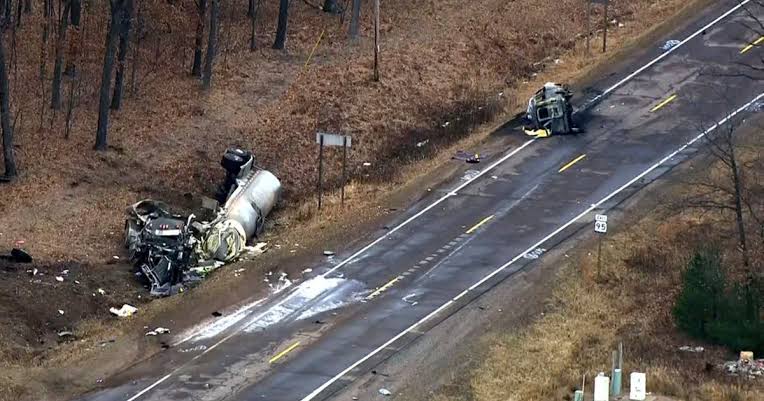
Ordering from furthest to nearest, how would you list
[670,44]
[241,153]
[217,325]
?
[670,44], [241,153], [217,325]

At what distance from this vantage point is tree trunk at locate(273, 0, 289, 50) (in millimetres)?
50438

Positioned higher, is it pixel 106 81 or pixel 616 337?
pixel 106 81

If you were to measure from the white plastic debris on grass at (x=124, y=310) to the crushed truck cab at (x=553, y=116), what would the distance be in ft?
51.7

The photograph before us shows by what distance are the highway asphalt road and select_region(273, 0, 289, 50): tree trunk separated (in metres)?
10.9

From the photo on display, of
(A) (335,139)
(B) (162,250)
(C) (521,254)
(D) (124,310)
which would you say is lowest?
(D) (124,310)

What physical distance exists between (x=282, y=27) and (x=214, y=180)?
37.3 ft

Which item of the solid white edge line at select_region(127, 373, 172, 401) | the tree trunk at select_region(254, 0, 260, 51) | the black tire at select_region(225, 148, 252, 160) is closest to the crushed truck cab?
the black tire at select_region(225, 148, 252, 160)

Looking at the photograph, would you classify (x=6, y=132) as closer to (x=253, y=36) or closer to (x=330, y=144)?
(x=330, y=144)

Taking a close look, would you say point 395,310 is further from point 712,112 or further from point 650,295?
point 712,112

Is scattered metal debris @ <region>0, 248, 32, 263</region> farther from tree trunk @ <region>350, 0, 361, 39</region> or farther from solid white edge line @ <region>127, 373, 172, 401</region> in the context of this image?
tree trunk @ <region>350, 0, 361, 39</region>

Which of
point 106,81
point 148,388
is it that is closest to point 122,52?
point 106,81

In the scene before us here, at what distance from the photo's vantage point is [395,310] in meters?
32.3

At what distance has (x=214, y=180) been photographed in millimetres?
40750

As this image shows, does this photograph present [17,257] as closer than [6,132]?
Yes
